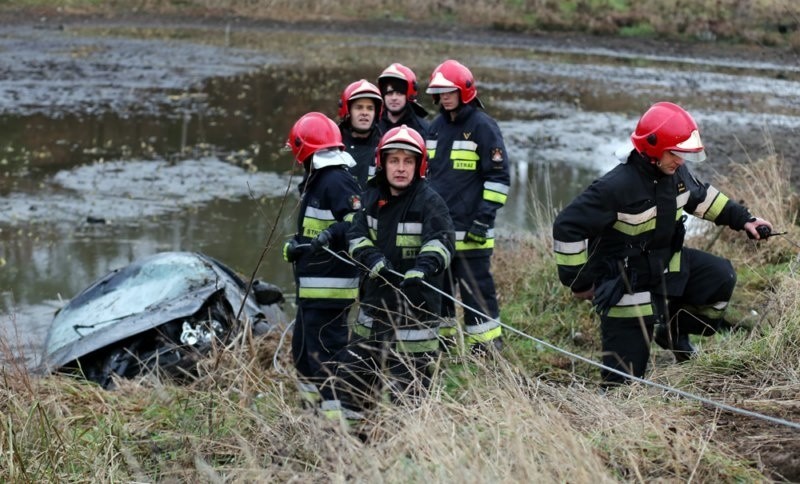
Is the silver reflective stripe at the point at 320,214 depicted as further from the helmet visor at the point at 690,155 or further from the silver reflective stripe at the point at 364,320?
the helmet visor at the point at 690,155

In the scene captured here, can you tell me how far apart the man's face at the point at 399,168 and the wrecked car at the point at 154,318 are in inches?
54.2

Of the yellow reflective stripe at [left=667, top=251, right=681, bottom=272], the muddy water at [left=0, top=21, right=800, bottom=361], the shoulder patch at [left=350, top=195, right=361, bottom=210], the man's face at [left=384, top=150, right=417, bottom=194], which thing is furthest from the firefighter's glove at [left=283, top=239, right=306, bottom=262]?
the yellow reflective stripe at [left=667, top=251, right=681, bottom=272]

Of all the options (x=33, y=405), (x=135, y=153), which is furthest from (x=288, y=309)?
(x=135, y=153)

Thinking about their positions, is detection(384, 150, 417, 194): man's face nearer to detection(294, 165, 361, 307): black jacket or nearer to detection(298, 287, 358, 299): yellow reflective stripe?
detection(294, 165, 361, 307): black jacket

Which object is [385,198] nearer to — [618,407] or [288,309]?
[618,407]

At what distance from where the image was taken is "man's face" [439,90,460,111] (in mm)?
6633

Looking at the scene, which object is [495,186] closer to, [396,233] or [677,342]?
[396,233]

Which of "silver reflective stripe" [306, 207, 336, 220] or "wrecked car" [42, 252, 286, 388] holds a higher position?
"silver reflective stripe" [306, 207, 336, 220]

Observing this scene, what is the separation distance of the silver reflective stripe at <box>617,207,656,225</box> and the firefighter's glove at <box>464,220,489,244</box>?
1561 mm

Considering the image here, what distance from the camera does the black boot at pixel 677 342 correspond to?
562cm

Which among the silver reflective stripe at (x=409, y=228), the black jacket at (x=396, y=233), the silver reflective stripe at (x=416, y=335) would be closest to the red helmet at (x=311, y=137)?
the black jacket at (x=396, y=233)

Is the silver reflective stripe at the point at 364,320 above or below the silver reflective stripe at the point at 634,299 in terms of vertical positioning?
below

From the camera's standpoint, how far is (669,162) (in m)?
4.98

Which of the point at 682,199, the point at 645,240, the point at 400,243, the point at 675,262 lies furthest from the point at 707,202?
the point at 400,243
